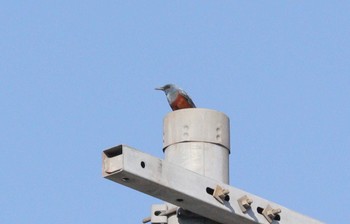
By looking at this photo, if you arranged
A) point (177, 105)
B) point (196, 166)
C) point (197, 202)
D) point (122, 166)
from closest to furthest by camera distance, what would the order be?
point (122, 166) < point (197, 202) < point (196, 166) < point (177, 105)

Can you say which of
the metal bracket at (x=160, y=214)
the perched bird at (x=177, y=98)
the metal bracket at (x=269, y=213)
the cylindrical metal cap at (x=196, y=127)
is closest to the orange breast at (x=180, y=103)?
the perched bird at (x=177, y=98)

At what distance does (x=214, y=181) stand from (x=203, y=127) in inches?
18.3

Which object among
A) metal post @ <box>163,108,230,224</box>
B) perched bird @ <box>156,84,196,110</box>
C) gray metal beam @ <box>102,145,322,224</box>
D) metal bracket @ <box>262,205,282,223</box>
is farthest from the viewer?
perched bird @ <box>156,84,196,110</box>

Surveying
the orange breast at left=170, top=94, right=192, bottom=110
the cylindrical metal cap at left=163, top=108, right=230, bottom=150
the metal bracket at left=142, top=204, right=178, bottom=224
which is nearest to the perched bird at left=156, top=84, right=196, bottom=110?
the orange breast at left=170, top=94, right=192, bottom=110

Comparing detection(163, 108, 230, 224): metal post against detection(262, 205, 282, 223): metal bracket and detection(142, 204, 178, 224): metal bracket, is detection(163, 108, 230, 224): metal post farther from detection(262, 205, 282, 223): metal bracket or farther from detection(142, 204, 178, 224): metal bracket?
detection(262, 205, 282, 223): metal bracket

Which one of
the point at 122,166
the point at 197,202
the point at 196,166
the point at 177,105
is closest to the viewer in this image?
the point at 122,166

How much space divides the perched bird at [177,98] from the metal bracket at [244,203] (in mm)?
4034

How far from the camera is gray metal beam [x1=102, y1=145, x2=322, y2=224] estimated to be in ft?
16.4

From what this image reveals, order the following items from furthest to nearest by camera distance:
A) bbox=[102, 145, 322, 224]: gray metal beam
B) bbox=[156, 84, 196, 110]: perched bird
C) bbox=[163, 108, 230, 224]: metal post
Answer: bbox=[156, 84, 196, 110]: perched bird < bbox=[163, 108, 230, 224]: metal post < bbox=[102, 145, 322, 224]: gray metal beam

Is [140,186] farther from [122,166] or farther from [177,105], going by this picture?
[177,105]

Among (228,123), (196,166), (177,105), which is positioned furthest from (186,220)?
(177,105)

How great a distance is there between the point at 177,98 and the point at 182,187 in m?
4.87

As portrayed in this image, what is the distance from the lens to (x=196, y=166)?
18.5 feet

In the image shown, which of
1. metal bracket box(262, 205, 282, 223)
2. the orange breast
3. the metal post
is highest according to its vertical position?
the orange breast
